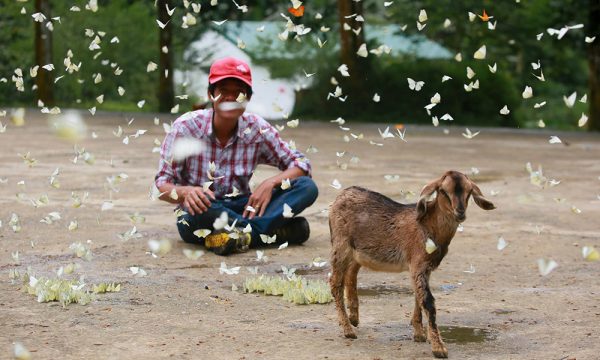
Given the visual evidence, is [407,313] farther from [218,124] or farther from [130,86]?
[130,86]

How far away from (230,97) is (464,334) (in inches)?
113

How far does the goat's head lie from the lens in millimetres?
5580

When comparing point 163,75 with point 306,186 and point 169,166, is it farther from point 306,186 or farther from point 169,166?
point 169,166

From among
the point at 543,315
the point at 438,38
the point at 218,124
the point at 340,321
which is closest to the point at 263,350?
the point at 340,321

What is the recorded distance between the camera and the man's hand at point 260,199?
8.42 m

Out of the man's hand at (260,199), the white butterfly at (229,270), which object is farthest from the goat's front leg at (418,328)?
the man's hand at (260,199)

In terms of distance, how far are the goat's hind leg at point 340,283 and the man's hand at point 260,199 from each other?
2.32 meters

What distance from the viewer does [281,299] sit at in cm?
686

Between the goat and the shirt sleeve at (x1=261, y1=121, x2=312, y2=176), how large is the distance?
248 cm

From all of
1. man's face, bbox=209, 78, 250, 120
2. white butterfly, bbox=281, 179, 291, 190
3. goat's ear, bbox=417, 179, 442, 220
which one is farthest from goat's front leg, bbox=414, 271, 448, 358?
white butterfly, bbox=281, 179, 291, 190

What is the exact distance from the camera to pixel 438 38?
49.3 m

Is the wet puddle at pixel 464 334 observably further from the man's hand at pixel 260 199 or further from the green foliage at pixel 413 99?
the green foliage at pixel 413 99

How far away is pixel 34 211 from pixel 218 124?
269 cm

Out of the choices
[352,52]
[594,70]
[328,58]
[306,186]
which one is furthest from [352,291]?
[328,58]
